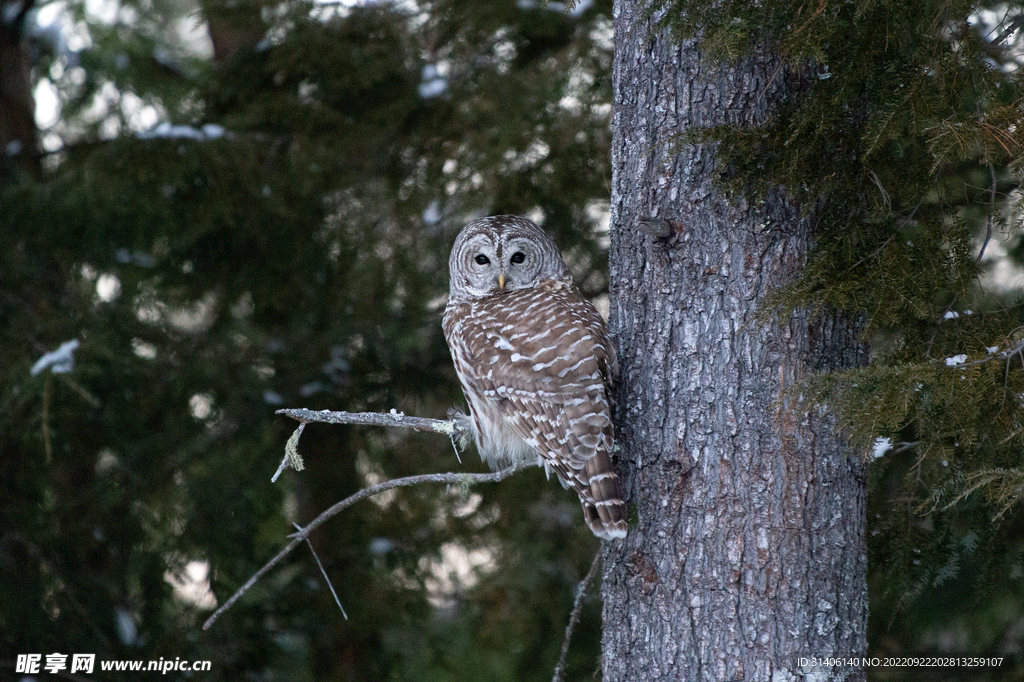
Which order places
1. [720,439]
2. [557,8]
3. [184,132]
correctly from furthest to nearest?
[184,132] → [557,8] → [720,439]

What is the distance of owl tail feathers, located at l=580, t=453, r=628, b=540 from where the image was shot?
2658 millimetres

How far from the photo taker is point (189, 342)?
5234 mm

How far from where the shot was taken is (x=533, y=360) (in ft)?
9.84

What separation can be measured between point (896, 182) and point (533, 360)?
1240 millimetres

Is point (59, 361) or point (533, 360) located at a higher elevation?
point (533, 360)

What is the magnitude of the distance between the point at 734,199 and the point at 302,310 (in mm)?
3282

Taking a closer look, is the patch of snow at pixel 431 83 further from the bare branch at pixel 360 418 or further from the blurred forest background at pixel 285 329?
the bare branch at pixel 360 418

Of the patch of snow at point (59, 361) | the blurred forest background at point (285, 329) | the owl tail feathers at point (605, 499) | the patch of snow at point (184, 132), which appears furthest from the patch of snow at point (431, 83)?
the owl tail feathers at point (605, 499)

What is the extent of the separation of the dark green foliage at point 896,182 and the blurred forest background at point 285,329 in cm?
215

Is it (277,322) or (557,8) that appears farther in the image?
(277,322)

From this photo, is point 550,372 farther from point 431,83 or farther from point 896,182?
point 431,83

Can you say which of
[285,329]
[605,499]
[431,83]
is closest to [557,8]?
[431,83]

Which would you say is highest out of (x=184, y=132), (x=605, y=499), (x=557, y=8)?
(x=557, y=8)

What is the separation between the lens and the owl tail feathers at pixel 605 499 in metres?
2.66
